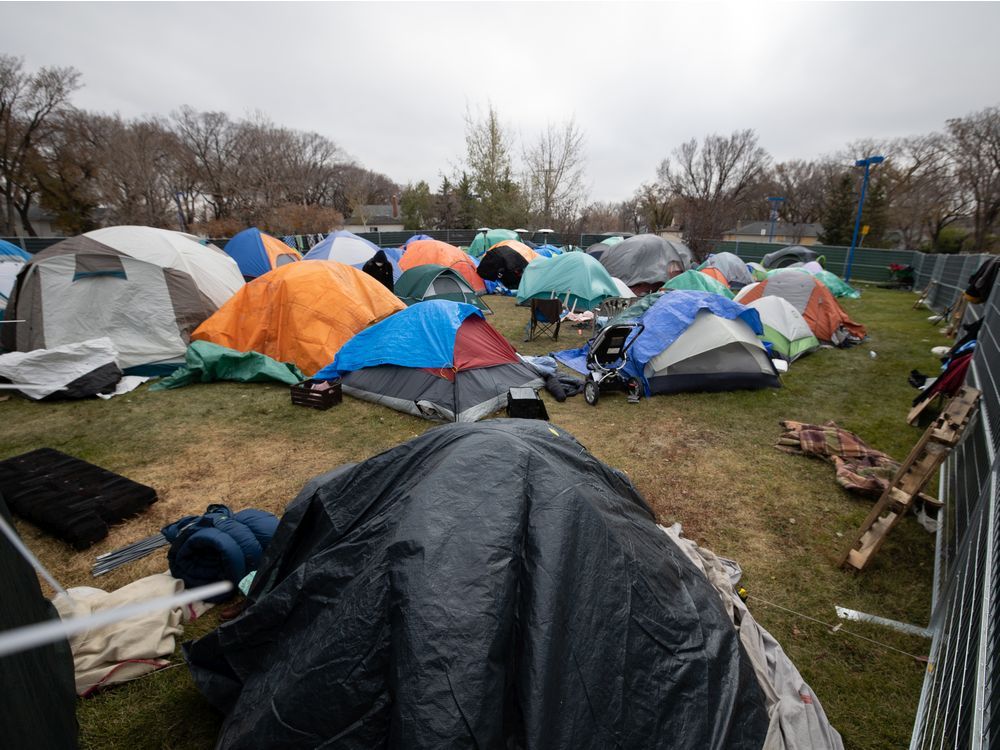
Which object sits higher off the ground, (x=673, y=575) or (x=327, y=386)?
(x=673, y=575)

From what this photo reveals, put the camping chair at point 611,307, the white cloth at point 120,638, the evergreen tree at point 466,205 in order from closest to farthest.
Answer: the white cloth at point 120,638 → the camping chair at point 611,307 → the evergreen tree at point 466,205

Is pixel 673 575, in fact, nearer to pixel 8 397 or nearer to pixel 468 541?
pixel 468 541

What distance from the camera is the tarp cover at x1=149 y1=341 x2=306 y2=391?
23.5 ft

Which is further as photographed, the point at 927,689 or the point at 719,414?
the point at 719,414

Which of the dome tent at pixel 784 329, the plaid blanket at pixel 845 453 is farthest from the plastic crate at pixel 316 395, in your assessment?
the dome tent at pixel 784 329

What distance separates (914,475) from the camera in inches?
142

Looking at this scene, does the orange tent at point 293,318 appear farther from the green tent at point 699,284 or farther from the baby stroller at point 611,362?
the green tent at point 699,284

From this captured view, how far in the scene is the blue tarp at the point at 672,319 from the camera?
709cm

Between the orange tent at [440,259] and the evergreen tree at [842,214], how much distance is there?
2850cm

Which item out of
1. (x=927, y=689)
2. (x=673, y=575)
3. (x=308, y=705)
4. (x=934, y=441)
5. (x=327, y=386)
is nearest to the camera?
(x=308, y=705)

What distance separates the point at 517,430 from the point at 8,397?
807 cm

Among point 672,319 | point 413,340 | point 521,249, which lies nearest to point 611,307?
point 672,319

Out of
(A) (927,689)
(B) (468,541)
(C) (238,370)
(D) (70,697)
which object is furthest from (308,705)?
(C) (238,370)

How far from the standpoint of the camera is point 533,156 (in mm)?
32562
